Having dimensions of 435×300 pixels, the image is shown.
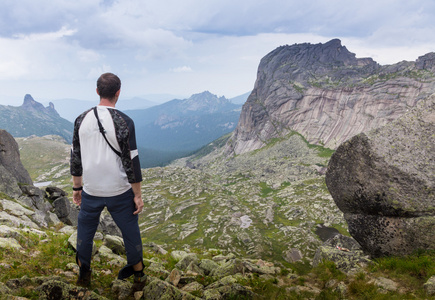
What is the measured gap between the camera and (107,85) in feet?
24.2

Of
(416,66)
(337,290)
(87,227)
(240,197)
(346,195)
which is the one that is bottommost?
(240,197)

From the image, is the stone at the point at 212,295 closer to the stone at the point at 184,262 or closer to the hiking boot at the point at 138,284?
the hiking boot at the point at 138,284

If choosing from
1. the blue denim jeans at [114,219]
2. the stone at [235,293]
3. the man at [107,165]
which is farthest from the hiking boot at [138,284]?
the stone at [235,293]

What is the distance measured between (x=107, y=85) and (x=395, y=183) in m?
14.3

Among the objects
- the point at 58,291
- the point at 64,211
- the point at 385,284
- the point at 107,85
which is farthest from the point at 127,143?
the point at 64,211

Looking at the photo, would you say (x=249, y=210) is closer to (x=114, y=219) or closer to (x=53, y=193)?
(x=53, y=193)

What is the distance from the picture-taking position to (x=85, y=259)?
26.5 ft

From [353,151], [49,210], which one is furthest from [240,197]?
[353,151]

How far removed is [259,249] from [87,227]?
74924mm

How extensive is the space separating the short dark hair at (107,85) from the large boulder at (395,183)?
13144 millimetres

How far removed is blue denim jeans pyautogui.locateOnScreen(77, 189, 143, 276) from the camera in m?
7.51

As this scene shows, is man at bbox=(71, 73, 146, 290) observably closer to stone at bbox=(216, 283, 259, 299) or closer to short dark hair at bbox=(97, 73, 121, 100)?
short dark hair at bbox=(97, 73, 121, 100)

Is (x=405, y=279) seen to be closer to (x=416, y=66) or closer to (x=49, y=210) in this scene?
(x=49, y=210)

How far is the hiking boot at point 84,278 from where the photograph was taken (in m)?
8.19
